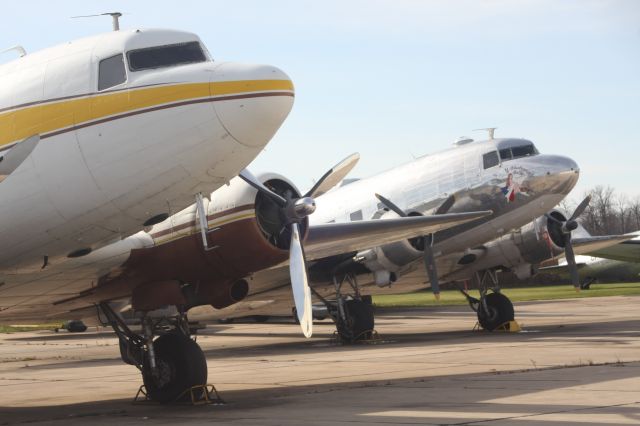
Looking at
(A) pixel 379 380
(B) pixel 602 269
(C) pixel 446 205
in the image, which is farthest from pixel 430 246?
(B) pixel 602 269

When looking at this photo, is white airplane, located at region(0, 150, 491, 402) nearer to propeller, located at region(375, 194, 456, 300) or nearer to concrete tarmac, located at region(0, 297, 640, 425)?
concrete tarmac, located at region(0, 297, 640, 425)

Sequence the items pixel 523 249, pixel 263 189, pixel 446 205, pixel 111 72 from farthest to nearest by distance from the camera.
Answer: pixel 523 249, pixel 446 205, pixel 263 189, pixel 111 72

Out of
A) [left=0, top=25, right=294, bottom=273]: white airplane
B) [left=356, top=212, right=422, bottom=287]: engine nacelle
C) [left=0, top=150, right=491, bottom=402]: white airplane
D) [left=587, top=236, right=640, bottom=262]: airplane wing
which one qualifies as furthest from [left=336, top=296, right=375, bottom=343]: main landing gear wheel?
[left=587, top=236, right=640, bottom=262]: airplane wing

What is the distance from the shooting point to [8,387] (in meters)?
17.4

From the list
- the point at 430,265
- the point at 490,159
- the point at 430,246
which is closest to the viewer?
the point at 430,265

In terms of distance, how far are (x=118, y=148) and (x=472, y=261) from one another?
17.3 m

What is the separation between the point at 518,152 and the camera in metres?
25.6

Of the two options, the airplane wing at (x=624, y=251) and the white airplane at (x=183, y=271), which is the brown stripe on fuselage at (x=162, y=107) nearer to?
the white airplane at (x=183, y=271)

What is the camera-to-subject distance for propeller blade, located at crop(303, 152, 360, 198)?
16.1 m

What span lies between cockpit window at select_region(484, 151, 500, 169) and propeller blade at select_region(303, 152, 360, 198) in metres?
9.47

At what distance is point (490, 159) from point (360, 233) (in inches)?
371

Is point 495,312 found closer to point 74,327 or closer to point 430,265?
point 430,265

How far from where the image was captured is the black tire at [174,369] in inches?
519

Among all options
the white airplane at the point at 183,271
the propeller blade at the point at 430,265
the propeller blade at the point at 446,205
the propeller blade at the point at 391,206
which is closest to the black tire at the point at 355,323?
the propeller blade at the point at 430,265
